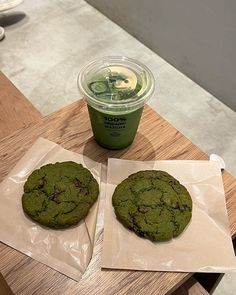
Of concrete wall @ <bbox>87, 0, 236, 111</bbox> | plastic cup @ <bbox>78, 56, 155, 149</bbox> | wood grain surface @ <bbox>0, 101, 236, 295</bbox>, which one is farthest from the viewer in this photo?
concrete wall @ <bbox>87, 0, 236, 111</bbox>

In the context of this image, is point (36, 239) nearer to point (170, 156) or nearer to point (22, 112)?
point (170, 156)

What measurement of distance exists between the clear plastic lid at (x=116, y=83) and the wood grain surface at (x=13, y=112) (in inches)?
12.5

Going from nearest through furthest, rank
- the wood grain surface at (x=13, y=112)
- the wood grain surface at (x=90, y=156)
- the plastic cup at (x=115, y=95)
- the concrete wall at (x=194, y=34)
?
the wood grain surface at (x=90, y=156)
the plastic cup at (x=115, y=95)
the wood grain surface at (x=13, y=112)
the concrete wall at (x=194, y=34)

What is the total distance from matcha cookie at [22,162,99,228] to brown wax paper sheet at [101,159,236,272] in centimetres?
5

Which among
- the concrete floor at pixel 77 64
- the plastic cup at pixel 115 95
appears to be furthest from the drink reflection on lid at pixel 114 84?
A: the concrete floor at pixel 77 64

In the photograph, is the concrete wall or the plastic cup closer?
the plastic cup

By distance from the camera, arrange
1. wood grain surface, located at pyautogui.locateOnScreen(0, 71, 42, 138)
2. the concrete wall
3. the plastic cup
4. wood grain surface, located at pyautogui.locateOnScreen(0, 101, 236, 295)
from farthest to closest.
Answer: the concrete wall, wood grain surface, located at pyautogui.locateOnScreen(0, 71, 42, 138), the plastic cup, wood grain surface, located at pyautogui.locateOnScreen(0, 101, 236, 295)

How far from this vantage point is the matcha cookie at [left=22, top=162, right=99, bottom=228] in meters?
0.64

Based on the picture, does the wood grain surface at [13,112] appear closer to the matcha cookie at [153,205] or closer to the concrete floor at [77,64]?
the concrete floor at [77,64]

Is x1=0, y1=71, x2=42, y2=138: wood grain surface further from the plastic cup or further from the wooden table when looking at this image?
the plastic cup

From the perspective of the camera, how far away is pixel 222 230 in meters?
0.66

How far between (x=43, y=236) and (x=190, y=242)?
27cm

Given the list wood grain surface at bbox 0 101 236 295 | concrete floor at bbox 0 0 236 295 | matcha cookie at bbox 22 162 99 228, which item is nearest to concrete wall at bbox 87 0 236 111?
concrete floor at bbox 0 0 236 295

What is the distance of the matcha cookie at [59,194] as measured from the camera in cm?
64
